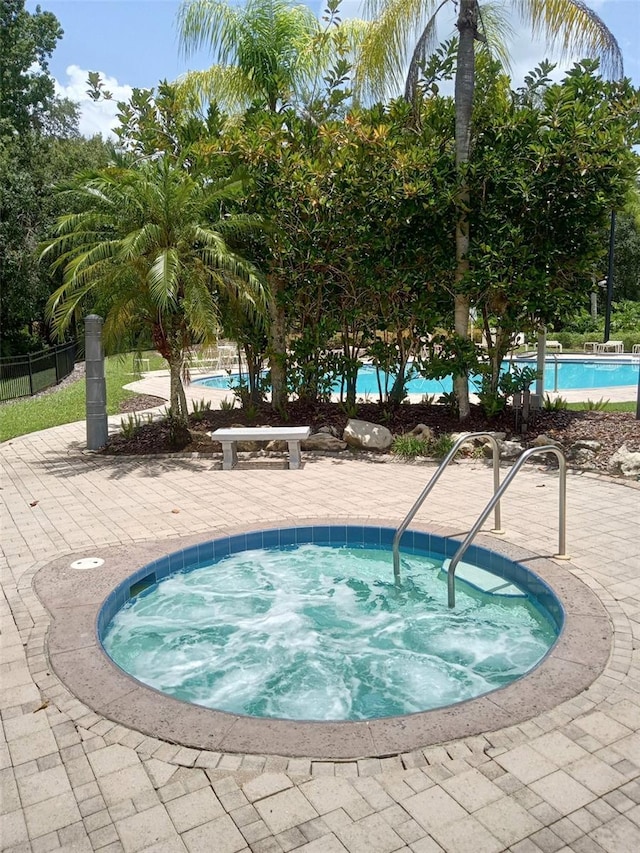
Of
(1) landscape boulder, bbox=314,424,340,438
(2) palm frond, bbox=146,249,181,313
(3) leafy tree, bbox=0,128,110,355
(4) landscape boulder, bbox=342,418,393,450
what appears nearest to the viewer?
(2) palm frond, bbox=146,249,181,313

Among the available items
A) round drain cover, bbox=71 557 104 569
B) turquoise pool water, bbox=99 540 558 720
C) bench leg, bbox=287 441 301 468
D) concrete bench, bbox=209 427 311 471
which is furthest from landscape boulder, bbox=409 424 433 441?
round drain cover, bbox=71 557 104 569

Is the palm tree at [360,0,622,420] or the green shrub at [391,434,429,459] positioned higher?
the palm tree at [360,0,622,420]

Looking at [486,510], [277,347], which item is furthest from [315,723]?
[277,347]

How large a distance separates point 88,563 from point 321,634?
223 centimetres

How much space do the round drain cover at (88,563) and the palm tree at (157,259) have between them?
435cm

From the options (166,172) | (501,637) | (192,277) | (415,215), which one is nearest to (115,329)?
(192,277)

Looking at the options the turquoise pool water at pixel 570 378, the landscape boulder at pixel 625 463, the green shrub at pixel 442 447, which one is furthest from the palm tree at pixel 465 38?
the turquoise pool water at pixel 570 378

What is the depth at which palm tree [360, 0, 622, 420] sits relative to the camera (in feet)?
33.0

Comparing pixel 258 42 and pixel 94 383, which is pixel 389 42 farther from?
pixel 94 383

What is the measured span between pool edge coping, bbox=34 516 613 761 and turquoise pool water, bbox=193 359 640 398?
1709cm

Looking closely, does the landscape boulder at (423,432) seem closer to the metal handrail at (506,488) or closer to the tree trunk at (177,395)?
the tree trunk at (177,395)

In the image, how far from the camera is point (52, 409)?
16109 millimetres

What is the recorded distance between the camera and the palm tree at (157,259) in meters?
9.64

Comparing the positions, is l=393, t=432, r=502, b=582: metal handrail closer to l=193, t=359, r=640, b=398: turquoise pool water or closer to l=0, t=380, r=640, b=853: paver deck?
l=0, t=380, r=640, b=853: paver deck
